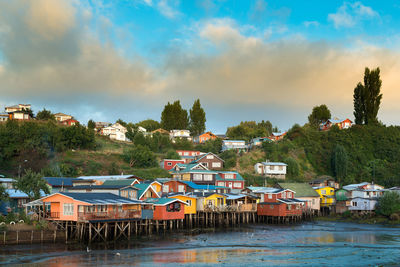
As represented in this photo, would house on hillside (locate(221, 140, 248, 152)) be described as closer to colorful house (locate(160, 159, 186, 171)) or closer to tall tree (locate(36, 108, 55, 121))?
colorful house (locate(160, 159, 186, 171))

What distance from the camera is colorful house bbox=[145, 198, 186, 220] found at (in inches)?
2013

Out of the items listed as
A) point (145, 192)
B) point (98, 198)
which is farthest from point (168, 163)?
point (98, 198)

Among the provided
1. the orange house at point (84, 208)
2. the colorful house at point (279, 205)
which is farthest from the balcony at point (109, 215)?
the colorful house at point (279, 205)

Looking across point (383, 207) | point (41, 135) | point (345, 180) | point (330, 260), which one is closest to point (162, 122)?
point (41, 135)

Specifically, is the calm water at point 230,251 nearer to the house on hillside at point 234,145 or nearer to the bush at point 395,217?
the bush at point 395,217

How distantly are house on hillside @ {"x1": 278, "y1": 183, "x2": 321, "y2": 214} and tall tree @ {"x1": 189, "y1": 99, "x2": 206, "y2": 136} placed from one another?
53.5 metres

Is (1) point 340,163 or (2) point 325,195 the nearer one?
(2) point 325,195

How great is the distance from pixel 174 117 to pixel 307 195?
196 ft

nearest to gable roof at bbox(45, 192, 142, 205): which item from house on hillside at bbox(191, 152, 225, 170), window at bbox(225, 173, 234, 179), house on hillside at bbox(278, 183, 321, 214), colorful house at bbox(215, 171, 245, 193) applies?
colorful house at bbox(215, 171, 245, 193)

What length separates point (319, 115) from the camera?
432 feet

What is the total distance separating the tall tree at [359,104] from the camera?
102m

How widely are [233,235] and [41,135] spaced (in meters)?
51.4

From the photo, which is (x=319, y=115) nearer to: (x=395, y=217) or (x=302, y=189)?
(x=302, y=189)

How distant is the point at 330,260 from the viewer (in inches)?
1364
